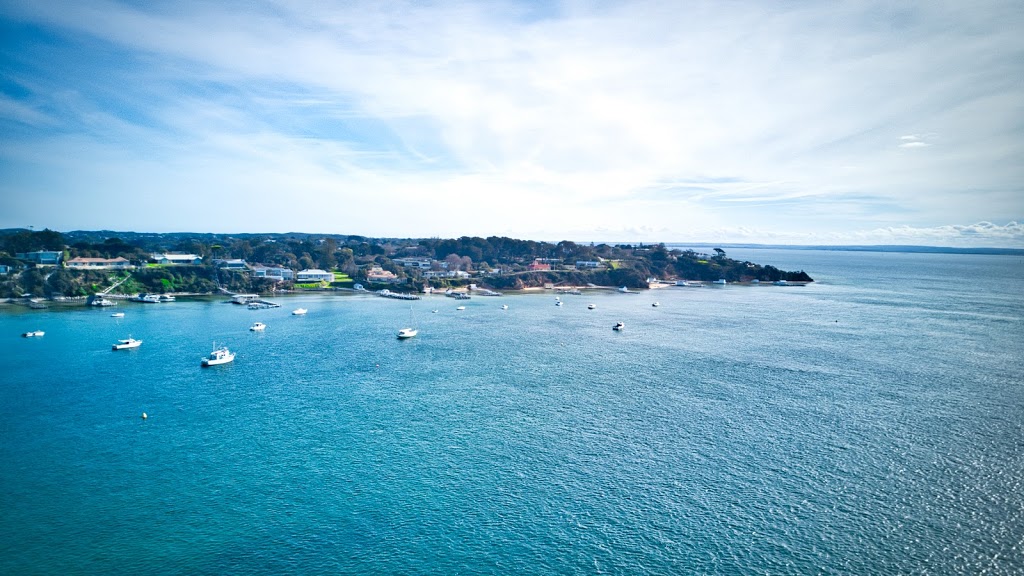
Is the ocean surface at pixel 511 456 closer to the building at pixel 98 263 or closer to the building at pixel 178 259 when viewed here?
the building at pixel 98 263

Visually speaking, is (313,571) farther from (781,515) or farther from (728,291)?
(728,291)

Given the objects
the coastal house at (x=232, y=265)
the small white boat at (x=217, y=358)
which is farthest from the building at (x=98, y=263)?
the small white boat at (x=217, y=358)

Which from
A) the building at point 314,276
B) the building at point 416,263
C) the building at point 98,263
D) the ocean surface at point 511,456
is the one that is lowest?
the ocean surface at point 511,456

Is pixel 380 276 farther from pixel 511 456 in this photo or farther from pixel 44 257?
pixel 511 456

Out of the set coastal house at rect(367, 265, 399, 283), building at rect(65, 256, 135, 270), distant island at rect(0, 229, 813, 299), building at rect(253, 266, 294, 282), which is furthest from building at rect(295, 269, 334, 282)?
building at rect(65, 256, 135, 270)

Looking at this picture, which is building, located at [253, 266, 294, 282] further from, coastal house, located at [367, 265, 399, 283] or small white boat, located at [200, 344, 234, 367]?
small white boat, located at [200, 344, 234, 367]

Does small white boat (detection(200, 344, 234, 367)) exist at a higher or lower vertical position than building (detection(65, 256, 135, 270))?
lower

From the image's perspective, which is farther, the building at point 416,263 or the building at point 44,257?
the building at point 416,263

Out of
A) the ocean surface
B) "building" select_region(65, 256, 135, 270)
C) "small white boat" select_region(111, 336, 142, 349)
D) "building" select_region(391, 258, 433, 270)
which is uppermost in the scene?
"building" select_region(391, 258, 433, 270)
